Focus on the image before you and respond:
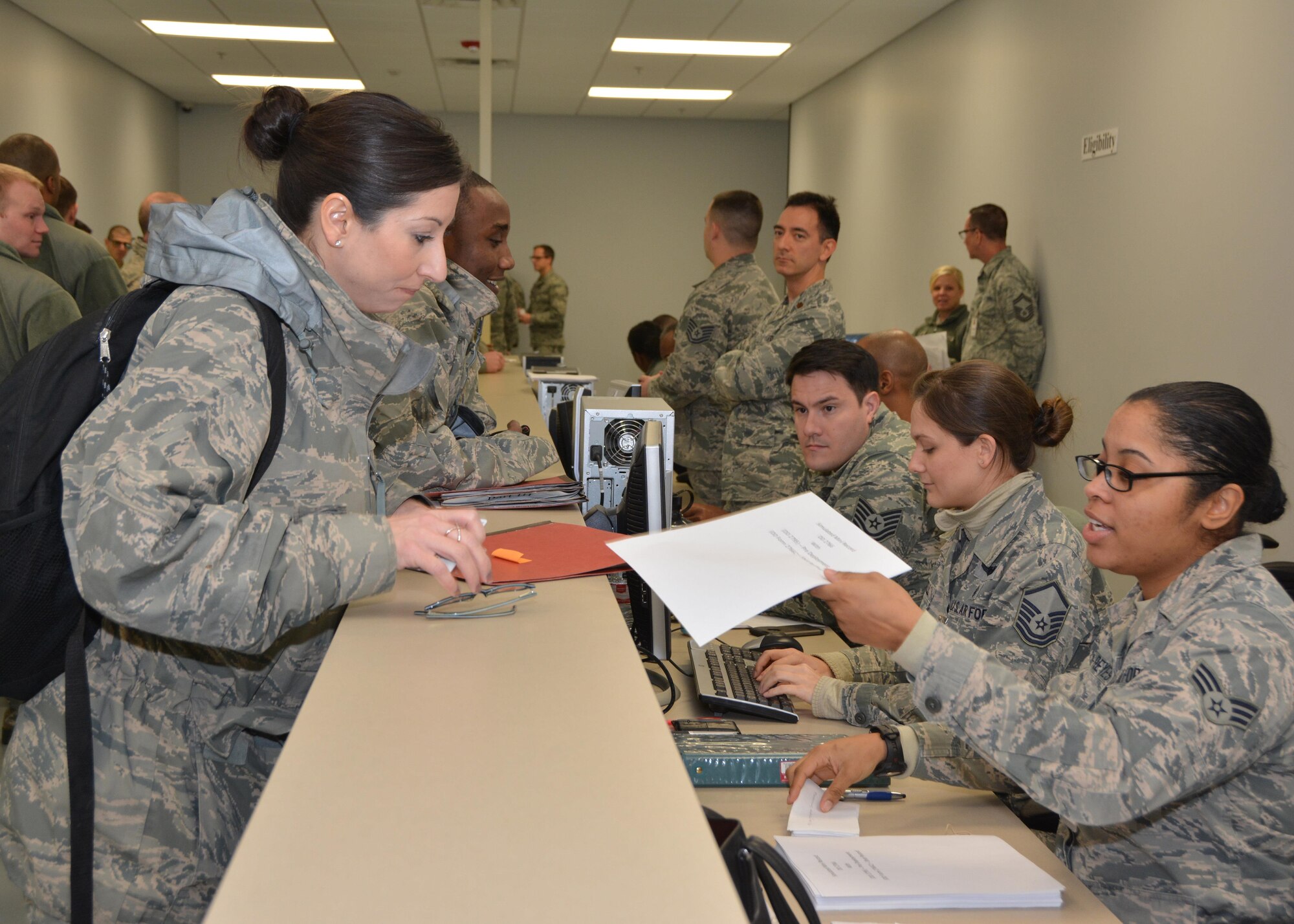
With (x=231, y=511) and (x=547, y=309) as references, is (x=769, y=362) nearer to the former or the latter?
(x=231, y=511)

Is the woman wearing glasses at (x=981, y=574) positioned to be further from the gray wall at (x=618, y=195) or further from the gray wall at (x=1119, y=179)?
the gray wall at (x=618, y=195)

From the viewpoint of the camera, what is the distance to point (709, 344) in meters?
4.42

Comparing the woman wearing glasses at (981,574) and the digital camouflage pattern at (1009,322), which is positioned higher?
the digital camouflage pattern at (1009,322)

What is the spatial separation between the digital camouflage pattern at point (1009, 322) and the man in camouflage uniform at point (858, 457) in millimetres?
2961

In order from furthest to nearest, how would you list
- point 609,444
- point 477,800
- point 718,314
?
point 718,314, point 609,444, point 477,800

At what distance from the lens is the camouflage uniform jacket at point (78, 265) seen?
3754mm

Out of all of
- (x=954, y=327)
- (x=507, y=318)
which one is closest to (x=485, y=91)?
(x=954, y=327)

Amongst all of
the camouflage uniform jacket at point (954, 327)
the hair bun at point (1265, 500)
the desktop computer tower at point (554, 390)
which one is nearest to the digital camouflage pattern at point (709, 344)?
the desktop computer tower at point (554, 390)

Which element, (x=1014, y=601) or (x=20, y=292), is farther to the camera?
(x=20, y=292)

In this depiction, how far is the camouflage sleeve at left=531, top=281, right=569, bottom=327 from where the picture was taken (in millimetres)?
10734

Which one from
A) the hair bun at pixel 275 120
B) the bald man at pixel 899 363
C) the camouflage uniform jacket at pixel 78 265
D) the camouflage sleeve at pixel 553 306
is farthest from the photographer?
the camouflage sleeve at pixel 553 306

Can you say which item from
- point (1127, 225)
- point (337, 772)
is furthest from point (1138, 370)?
point (337, 772)

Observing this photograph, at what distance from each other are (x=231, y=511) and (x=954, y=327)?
5956 millimetres

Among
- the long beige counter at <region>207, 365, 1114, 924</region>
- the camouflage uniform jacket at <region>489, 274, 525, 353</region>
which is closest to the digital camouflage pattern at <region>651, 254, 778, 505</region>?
the long beige counter at <region>207, 365, 1114, 924</region>
